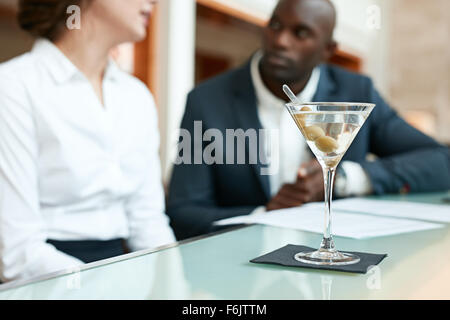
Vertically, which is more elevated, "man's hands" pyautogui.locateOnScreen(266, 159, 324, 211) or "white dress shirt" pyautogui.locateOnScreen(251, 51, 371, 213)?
"white dress shirt" pyautogui.locateOnScreen(251, 51, 371, 213)

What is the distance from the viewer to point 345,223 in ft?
4.02

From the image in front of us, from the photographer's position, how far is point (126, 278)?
28.5 inches

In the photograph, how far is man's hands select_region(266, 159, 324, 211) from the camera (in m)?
1.57

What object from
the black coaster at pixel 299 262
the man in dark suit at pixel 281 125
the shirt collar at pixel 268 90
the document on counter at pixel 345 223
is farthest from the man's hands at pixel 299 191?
the black coaster at pixel 299 262

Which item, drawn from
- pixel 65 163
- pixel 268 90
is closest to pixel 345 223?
pixel 65 163

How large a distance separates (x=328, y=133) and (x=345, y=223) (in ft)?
1.44

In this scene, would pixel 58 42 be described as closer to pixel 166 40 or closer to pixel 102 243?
pixel 102 243

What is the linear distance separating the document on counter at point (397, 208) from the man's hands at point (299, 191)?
3 centimetres

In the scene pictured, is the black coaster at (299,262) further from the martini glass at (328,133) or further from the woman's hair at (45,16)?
the woman's hair at (45,16)

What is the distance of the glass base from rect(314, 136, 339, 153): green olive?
0.53ft

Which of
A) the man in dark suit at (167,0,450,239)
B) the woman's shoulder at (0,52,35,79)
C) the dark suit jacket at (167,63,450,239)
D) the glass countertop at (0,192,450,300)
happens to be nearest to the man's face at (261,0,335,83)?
the man in dark suit at (167,0,450,239)

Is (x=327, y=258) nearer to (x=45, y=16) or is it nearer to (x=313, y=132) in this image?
(x=313, y=132)

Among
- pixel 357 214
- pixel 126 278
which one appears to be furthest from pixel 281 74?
pixel 126 278

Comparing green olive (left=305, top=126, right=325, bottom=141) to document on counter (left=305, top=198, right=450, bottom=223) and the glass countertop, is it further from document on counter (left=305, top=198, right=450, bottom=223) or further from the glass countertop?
document on counter (left=305, top=198, right=450, bottom=223)
